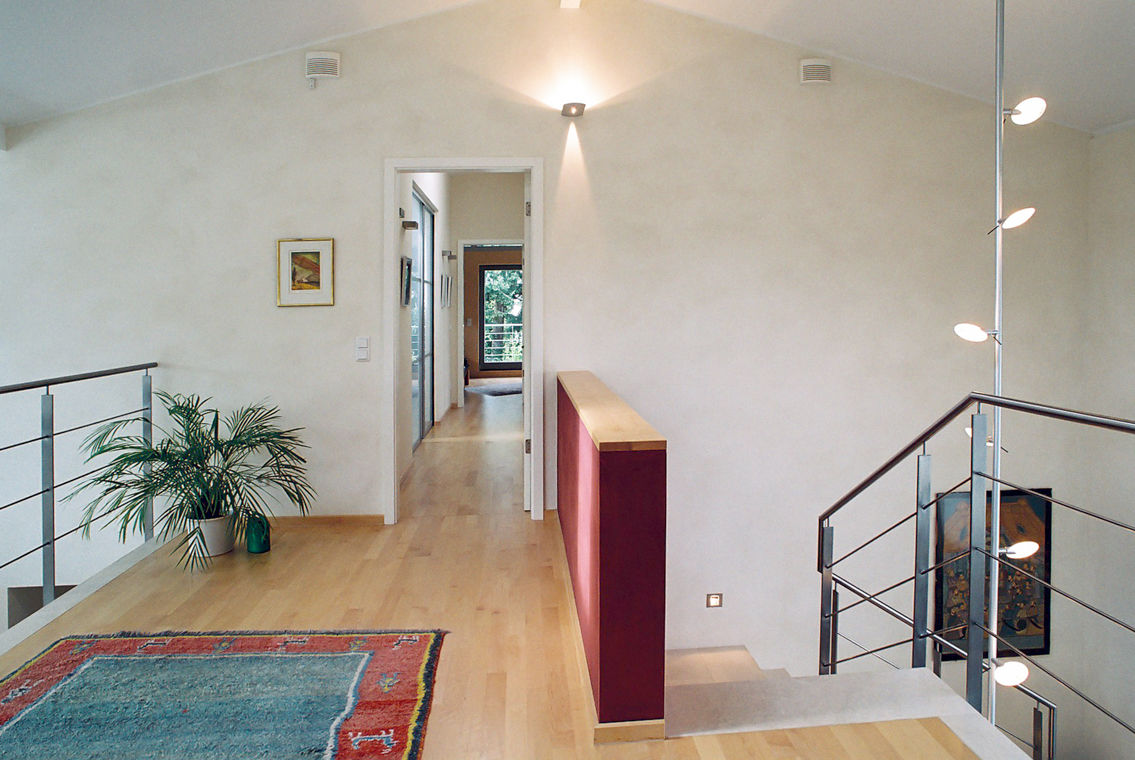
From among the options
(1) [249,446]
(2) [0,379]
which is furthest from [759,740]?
(2) [0,379]

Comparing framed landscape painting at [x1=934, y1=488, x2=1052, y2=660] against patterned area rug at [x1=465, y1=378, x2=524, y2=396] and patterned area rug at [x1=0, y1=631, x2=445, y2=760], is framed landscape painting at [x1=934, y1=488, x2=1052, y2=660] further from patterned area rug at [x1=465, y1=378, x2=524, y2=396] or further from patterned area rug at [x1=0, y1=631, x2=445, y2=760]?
patterned area rug at [x1=465, y1=378, x2=524, y2=396]

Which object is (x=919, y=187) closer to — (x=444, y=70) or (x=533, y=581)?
(x=444, y=70)

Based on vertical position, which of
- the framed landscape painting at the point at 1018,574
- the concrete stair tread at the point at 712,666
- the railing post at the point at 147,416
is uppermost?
the railing post at the point at 147,416

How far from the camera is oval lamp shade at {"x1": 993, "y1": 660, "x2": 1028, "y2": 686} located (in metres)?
2.82

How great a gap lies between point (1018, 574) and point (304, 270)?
4.64 m

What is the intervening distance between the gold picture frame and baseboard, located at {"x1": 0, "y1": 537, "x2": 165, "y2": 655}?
144 cm

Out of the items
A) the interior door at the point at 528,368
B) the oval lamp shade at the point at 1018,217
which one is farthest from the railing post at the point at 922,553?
the interior door at the point at 528,368

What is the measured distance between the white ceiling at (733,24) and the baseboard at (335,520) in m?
2.46

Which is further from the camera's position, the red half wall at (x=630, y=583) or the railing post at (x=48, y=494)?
the railing post at (x=48, y=494)

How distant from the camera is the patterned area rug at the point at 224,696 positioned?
2.17 m

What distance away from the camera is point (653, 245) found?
4523mm

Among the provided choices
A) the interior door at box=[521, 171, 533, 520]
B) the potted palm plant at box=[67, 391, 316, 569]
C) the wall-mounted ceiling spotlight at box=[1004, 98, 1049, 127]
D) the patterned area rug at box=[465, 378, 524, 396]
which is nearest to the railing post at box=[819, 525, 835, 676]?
the interior door at box=[521, 171, 533, 520]

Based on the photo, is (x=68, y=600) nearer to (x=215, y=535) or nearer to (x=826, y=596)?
(x=215, y=535)

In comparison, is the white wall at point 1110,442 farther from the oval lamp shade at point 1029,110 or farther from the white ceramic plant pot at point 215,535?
the white ceramic plant pot at point 215,535
